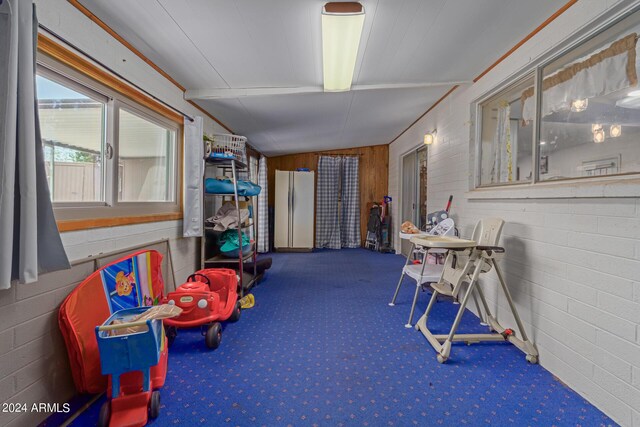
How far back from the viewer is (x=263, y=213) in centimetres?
570

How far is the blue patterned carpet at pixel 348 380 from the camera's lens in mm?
1413

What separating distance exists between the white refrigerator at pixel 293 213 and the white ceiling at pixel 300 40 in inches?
107

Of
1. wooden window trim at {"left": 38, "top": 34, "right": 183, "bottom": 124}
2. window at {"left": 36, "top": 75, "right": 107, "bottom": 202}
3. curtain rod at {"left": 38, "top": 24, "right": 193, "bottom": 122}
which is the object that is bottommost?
window at {"left": 36, "top": 75, "right": 107, "bottom": 202}

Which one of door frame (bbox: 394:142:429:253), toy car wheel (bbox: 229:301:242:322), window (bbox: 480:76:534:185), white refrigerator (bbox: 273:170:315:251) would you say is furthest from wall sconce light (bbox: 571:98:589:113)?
white refrigerator (bbox: 273:170:315:251)

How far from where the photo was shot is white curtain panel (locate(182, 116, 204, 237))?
2768 mm

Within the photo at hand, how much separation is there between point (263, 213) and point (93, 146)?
3.88m

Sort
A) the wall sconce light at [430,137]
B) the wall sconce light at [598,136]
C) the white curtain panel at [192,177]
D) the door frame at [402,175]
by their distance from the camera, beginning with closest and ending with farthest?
the wall sconce light at [598,136] < the white curtain panel at [192,177] < the wall sconce light at [430,137] < the door frame at [402,175]

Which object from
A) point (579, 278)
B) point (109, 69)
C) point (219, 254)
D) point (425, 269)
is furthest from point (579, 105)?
point (219, 254)

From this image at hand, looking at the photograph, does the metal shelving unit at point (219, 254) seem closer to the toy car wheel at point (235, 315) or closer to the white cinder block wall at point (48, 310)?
the toy car wheel at point (235, 315)

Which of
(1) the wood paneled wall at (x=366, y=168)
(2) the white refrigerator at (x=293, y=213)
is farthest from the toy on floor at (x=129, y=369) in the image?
(1) the wood paneled wall at (x=366, y=168)

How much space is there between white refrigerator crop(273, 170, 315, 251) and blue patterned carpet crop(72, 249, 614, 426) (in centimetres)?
336

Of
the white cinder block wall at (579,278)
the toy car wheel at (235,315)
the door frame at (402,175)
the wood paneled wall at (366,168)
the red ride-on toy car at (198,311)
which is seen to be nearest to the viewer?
the white cinder block wall at (579,278)

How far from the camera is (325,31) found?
183 centimetres

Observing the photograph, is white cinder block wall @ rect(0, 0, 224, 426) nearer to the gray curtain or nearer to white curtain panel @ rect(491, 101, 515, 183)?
the gray curtain
